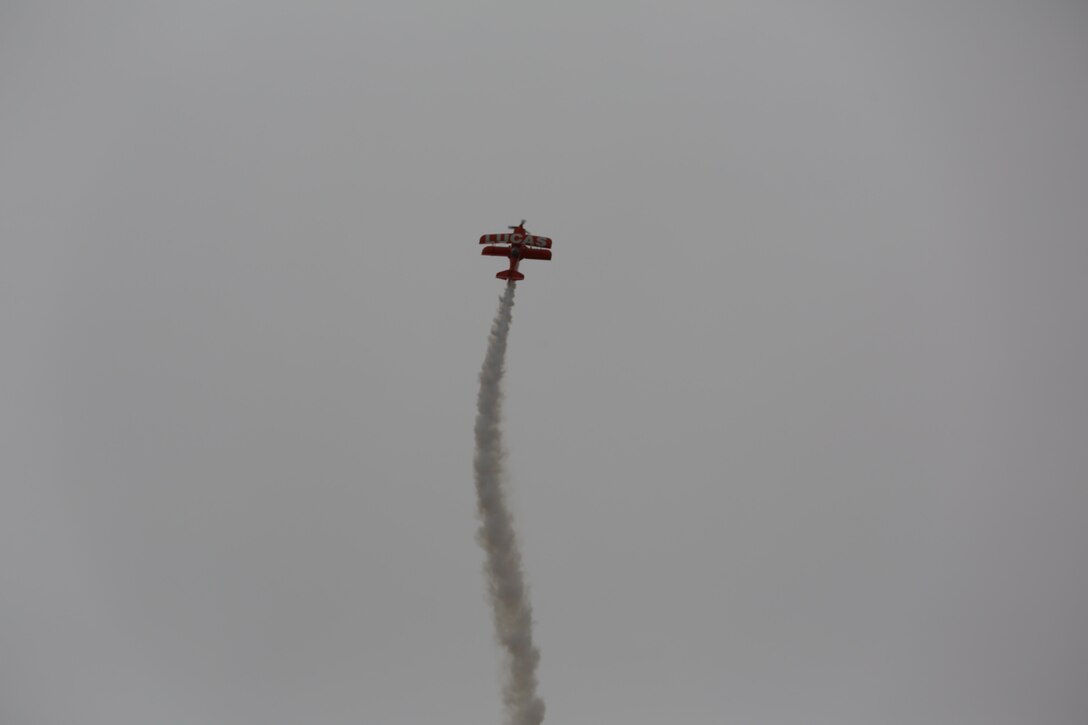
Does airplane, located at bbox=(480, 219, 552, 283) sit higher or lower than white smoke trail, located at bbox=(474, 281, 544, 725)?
higher

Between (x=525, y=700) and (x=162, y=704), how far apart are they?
266ft

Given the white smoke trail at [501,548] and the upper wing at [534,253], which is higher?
the upper wing at [534,253]

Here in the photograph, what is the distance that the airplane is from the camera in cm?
5772

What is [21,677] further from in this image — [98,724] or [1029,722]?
[1029,722]

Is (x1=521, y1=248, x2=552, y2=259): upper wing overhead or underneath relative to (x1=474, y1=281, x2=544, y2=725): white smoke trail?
overhead

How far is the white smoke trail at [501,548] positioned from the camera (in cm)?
5841

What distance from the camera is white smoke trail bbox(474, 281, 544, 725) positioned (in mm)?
58406

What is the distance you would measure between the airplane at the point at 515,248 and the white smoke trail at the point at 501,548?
881 mm

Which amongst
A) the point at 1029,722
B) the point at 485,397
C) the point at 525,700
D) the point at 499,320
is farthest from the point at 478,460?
the point at 1029,722

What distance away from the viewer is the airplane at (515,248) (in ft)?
189

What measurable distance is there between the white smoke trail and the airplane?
88 cm

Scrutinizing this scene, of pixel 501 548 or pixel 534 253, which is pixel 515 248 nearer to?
pixel 534 253

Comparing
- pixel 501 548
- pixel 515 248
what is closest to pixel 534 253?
pixel 515 248

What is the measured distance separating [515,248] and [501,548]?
15397 mm
